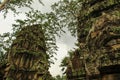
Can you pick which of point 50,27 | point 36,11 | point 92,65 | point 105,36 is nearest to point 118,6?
point 105,36

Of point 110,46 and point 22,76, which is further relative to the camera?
point 22,76

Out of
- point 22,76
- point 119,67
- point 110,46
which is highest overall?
point 110,46

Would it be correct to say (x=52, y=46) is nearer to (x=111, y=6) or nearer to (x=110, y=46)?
(x=111, y=6)

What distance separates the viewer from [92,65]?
32.7 feet

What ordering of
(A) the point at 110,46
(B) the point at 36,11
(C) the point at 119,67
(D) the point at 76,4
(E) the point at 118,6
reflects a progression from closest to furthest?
1. (C) the point at 119,67
2. (A) the point at 110,46
3. (E) the point at 118,6
4. (B) the point at 36,11
5. (D) the point at 76,4

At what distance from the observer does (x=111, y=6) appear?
37.6 feet

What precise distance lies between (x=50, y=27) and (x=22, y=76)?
21.7ft

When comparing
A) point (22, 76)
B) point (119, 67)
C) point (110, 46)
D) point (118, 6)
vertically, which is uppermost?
point (118, 6)

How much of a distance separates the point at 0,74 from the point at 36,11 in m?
6.64

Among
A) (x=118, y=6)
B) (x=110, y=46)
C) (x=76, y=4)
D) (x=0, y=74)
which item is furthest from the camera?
(x=76, y=4)

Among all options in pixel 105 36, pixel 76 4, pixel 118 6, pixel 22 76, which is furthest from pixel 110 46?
pixel 76 4

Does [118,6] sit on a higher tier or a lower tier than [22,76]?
higher

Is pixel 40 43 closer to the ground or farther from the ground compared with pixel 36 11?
closer to the ground

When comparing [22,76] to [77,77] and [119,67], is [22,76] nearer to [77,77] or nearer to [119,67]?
[77,77]
